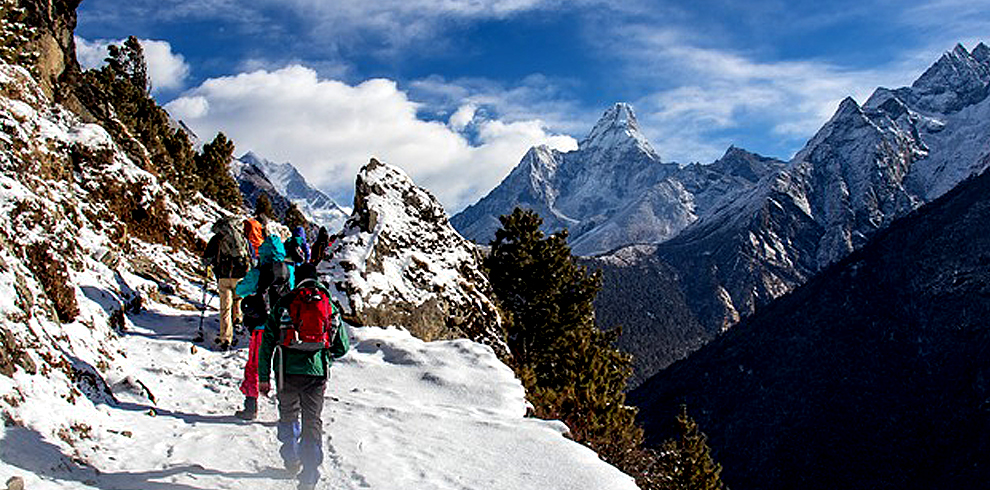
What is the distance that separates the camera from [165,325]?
52.0 ft

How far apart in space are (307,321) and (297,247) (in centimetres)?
360

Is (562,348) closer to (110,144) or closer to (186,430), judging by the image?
(110,144)

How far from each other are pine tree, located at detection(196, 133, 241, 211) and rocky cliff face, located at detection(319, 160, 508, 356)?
27.6m

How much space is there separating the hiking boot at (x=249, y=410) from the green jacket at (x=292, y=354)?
5.59 ft

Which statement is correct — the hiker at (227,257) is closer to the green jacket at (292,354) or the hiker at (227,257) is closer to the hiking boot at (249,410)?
the hiking boot at (249,410)

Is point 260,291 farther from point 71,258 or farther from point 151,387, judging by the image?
point 71,258

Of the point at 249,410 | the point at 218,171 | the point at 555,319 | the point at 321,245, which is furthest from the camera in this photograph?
the point at 218,171

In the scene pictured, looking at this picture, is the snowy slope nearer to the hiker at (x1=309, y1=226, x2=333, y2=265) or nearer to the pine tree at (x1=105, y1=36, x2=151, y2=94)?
the hiker at (x1=309, y1=226, x2=333, y2=265)

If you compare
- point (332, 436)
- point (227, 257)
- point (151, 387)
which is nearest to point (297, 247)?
point (227, 257)

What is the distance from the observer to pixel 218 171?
5278 centimetres

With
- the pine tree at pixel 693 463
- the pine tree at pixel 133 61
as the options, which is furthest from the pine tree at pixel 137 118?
the pine tree at pixel 693 463

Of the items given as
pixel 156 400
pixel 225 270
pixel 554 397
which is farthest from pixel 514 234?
pixel 156 400

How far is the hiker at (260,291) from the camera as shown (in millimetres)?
10508

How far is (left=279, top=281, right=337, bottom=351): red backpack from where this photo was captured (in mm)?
9016
